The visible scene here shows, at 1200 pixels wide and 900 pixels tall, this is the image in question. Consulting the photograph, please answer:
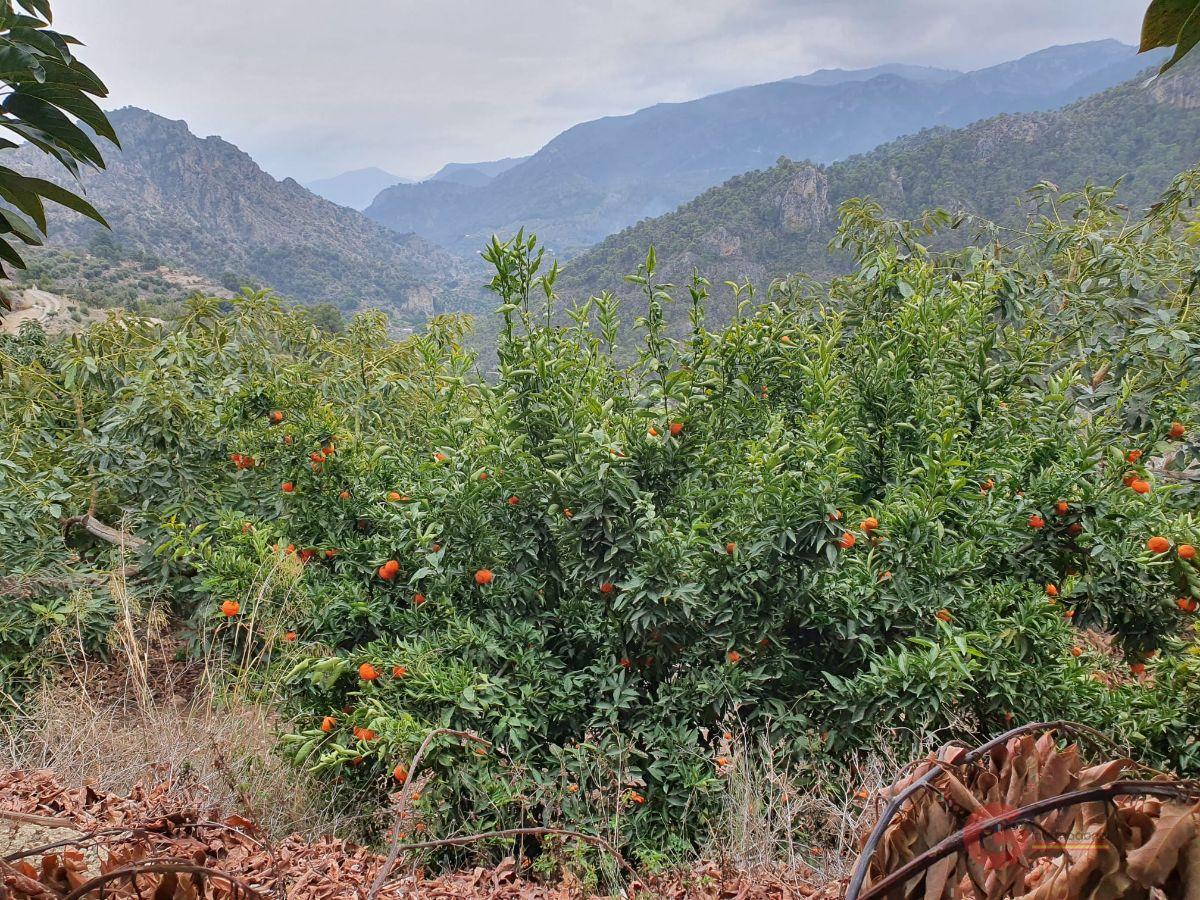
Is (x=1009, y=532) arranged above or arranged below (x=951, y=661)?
above

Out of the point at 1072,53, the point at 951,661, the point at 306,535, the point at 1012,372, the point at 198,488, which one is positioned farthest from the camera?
the point at 1072,53

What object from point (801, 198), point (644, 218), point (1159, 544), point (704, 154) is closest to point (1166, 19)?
point (1159, 544)

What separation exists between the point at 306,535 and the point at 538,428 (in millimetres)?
1447

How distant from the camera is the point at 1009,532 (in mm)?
2635

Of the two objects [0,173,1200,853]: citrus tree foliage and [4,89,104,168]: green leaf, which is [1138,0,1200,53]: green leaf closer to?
[4,89,104,168]: green leaf

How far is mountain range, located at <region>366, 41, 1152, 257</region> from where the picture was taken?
14738 centimetres

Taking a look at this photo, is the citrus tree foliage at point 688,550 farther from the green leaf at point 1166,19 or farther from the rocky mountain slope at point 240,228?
the rocky mountain slope at point 240,228

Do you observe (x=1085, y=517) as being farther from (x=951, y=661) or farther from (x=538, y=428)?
(x=538, y=428)

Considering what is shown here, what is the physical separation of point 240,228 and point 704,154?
512 feet

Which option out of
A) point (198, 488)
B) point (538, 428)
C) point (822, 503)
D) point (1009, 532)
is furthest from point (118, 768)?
point (1009, 532)

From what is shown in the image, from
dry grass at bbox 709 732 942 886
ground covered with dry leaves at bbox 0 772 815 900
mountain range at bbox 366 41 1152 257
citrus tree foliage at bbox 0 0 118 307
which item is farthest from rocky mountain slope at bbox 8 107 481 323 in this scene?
mountain range at bbox 366 41 1152 257

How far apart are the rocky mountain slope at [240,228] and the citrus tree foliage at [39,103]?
4272 centimetres

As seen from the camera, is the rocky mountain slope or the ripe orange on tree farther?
the rocky mountain slope

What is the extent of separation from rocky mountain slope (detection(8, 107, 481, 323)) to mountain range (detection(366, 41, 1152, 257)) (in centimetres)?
6715
